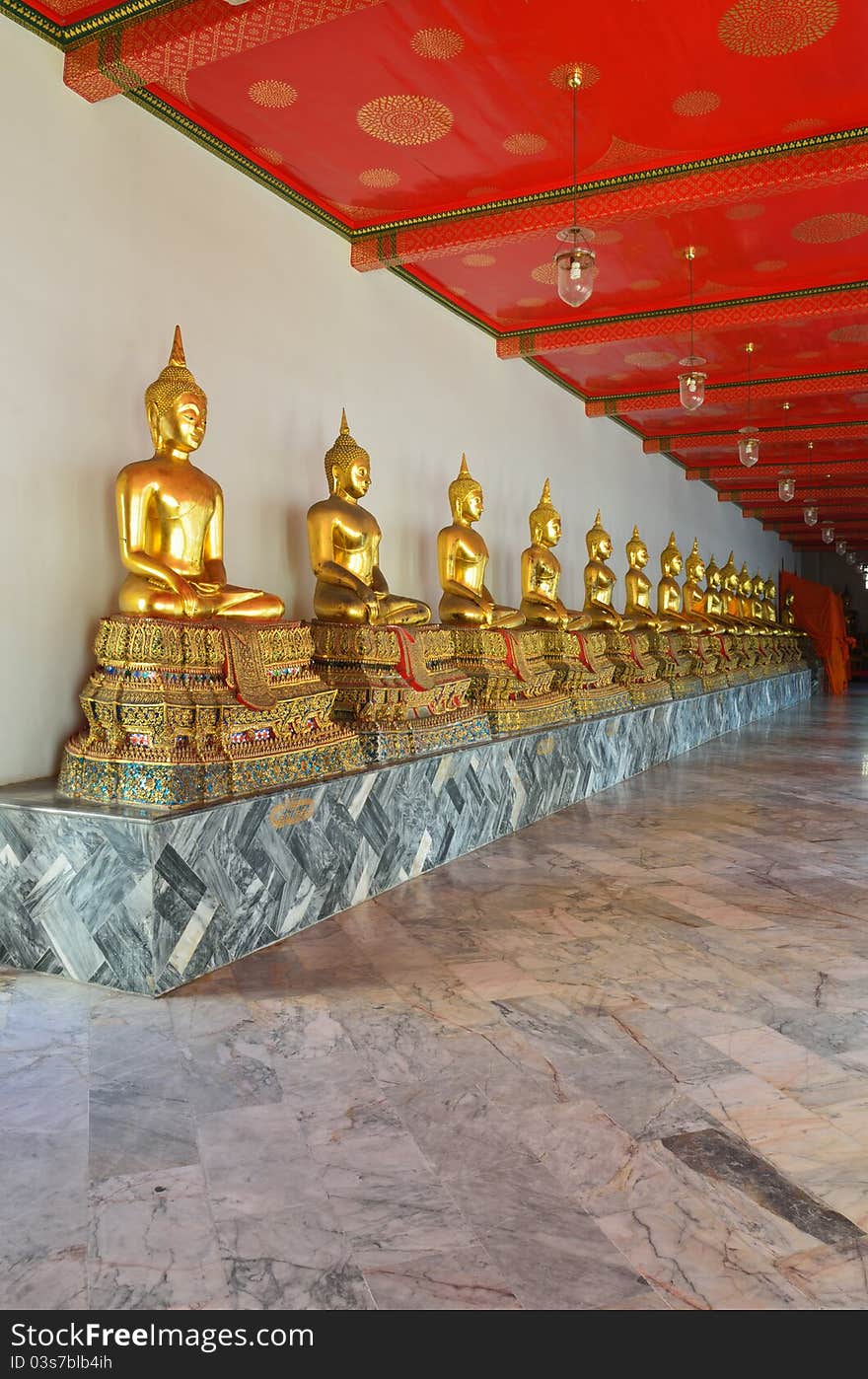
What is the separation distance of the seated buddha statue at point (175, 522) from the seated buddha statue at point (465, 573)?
1.89m

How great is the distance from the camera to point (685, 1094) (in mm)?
2027

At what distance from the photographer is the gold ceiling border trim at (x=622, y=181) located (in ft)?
12.9

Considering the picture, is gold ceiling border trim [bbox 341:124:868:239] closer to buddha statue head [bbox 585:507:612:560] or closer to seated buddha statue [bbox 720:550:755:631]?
buddha statue head [bbox 585:507:612:560]

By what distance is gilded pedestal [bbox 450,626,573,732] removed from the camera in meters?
4.89

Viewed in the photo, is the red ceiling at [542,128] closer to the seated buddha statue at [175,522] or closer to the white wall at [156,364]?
the white wall at [156,364]

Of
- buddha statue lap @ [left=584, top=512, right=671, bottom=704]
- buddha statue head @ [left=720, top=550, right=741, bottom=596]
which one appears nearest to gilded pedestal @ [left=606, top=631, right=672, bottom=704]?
buddha statue lap @ [left=584, top=512, right=671, bottom=704]

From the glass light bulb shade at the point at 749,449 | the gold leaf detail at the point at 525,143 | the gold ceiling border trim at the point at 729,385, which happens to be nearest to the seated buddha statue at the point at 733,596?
the gold ceiling border trim at the point at 729,385

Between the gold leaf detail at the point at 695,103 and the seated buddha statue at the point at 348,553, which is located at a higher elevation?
the gold leaf detail at the point at 695,103

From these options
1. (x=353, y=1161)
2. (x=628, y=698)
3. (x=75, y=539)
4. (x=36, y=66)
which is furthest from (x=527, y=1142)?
(x=628, y=698)

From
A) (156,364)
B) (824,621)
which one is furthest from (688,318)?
(824,621)

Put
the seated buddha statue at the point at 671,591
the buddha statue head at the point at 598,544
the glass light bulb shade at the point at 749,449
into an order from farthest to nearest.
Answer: the seated buddha statue at the point at 671,591 → the buddha statue head at the point at 598,544 → the glass light bulb shade at the point at 749,449

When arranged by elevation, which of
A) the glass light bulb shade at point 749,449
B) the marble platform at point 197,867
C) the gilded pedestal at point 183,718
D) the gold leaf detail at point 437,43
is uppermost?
the gold leaf detail at point 437,43
